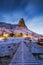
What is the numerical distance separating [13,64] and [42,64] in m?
1.52

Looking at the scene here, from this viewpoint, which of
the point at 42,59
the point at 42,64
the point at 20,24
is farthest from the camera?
the point at 20,24

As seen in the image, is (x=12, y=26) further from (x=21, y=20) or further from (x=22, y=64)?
(x=22, y=64)

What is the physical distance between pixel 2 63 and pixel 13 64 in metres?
1.40

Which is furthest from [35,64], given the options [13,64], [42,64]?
[42,64]

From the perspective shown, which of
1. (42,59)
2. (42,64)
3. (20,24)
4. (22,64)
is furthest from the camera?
(20,24)

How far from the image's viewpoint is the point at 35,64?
10.3 ft

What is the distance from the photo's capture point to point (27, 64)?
312cm

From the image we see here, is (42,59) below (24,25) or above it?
below

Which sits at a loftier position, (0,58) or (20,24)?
(20,24)

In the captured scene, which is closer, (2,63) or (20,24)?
(2,63)

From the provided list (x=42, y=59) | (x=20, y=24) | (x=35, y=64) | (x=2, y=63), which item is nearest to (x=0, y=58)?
(x=2, y=63)

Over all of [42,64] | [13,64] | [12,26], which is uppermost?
[12,26]

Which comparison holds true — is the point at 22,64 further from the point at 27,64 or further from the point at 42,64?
the point at 42,64

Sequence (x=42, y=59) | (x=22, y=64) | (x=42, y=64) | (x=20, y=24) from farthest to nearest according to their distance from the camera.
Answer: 1. (x=20, y=24)
2. (x=42, y=59)
3. (x=42, y=64)
4. (x=22, y=64)
